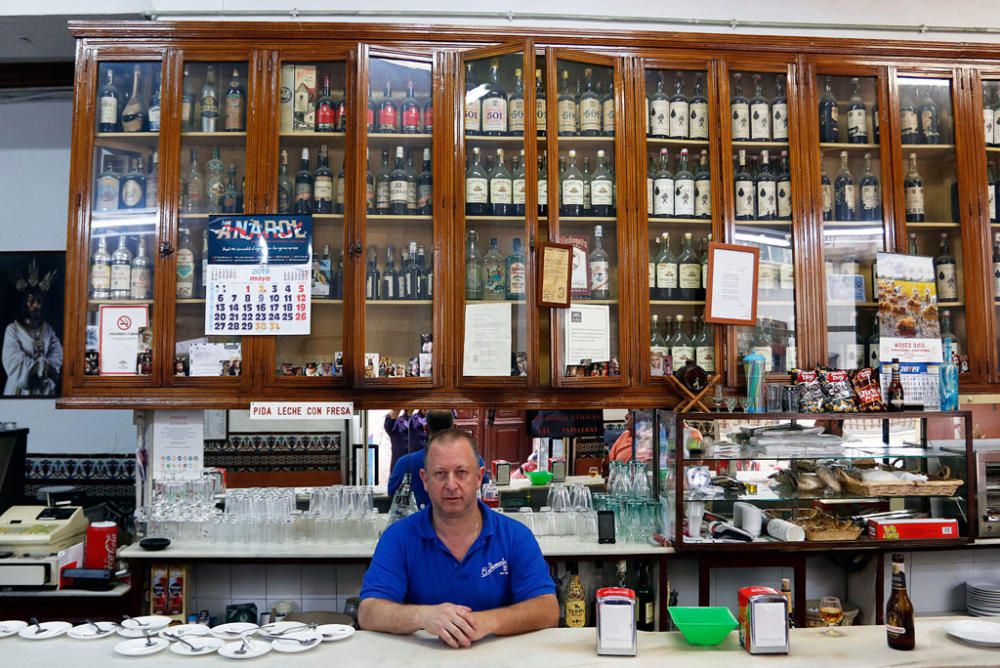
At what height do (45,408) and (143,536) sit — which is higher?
(45,408)

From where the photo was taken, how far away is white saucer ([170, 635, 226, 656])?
7.60 feet

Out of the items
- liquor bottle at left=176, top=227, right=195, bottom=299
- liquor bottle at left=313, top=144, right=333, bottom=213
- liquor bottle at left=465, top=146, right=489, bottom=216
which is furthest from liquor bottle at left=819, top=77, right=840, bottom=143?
liquor bottle at left=176, top=227, right=195, bottom=299

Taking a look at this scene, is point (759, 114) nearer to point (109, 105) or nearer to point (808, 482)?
point (808, 482)

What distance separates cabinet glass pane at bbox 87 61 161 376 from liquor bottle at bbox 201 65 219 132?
219 millimetres

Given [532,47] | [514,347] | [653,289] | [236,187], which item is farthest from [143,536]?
[532,47]

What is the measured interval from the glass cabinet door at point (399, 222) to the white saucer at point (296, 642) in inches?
65.2

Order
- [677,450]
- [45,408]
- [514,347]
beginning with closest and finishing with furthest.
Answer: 1. [677,450]
2. [514,347]
3. [45,408]

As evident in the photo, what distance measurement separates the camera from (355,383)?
3.92m

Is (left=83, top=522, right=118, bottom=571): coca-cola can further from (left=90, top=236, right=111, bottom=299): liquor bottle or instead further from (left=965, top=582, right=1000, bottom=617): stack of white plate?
(left=965, top=582, right=1000, bottom=617): stack of white plate

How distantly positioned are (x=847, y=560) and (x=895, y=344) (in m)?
1.11

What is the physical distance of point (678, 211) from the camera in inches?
165

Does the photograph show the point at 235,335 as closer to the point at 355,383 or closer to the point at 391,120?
the point at 355,383

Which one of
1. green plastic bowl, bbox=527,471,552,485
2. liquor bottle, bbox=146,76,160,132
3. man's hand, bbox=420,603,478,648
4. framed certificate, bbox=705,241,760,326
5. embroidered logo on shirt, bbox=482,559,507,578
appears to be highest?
liquor bottle, bbox=146,76,160,132

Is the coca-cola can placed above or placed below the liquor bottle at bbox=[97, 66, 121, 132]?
below
